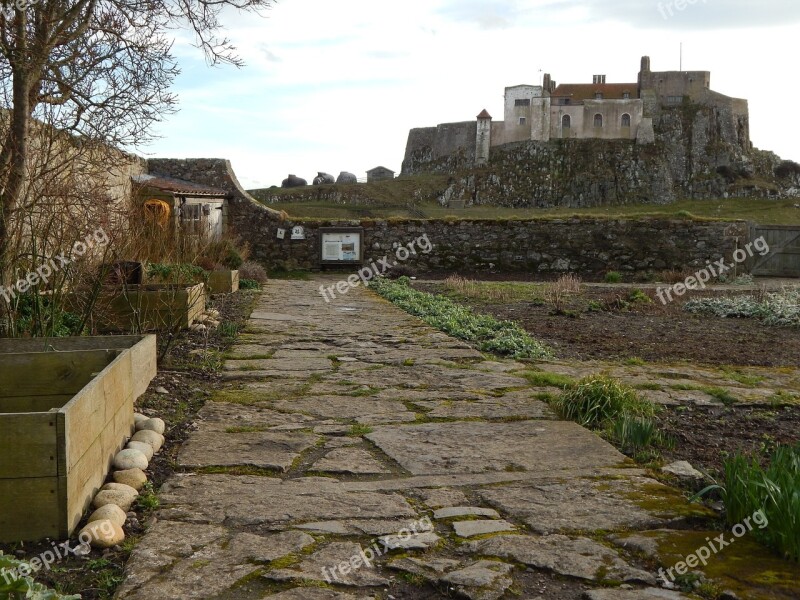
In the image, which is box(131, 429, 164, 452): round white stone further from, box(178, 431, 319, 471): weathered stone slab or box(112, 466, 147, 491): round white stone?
box(112, 466, 147, 491): round white stone

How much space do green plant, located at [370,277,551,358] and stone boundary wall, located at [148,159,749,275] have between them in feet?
21.1

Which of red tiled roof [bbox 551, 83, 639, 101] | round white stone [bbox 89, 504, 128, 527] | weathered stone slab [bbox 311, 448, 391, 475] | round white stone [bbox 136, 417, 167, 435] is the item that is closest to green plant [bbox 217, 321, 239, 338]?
round white stone [bbox 136, 417, 167, 435]

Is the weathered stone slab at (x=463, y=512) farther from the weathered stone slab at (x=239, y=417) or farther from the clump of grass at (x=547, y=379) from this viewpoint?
the clump of grass at (x=547, y=379)

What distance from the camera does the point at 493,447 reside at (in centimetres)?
468

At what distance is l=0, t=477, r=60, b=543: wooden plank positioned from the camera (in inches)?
125

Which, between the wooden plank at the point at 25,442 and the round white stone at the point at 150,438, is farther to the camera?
the round white stone at the point at 150,438

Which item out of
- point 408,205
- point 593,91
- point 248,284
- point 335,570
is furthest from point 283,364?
point 593,91

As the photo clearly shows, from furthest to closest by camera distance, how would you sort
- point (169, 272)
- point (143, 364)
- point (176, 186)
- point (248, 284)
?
point (176, 186), point (248, 284), point (169, 272), point (143, 364)

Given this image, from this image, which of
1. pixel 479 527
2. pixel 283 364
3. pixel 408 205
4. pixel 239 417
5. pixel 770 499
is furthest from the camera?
pixel 408 205

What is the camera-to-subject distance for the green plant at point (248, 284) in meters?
15.3

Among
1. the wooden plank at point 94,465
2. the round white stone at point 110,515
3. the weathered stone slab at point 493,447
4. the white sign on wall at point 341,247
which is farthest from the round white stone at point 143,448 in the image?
the white sign on wall at point 341,247

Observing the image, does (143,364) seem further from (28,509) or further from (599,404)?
(599,404)

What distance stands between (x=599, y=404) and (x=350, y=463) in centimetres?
196

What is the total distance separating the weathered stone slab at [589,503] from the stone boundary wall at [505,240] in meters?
17.0
